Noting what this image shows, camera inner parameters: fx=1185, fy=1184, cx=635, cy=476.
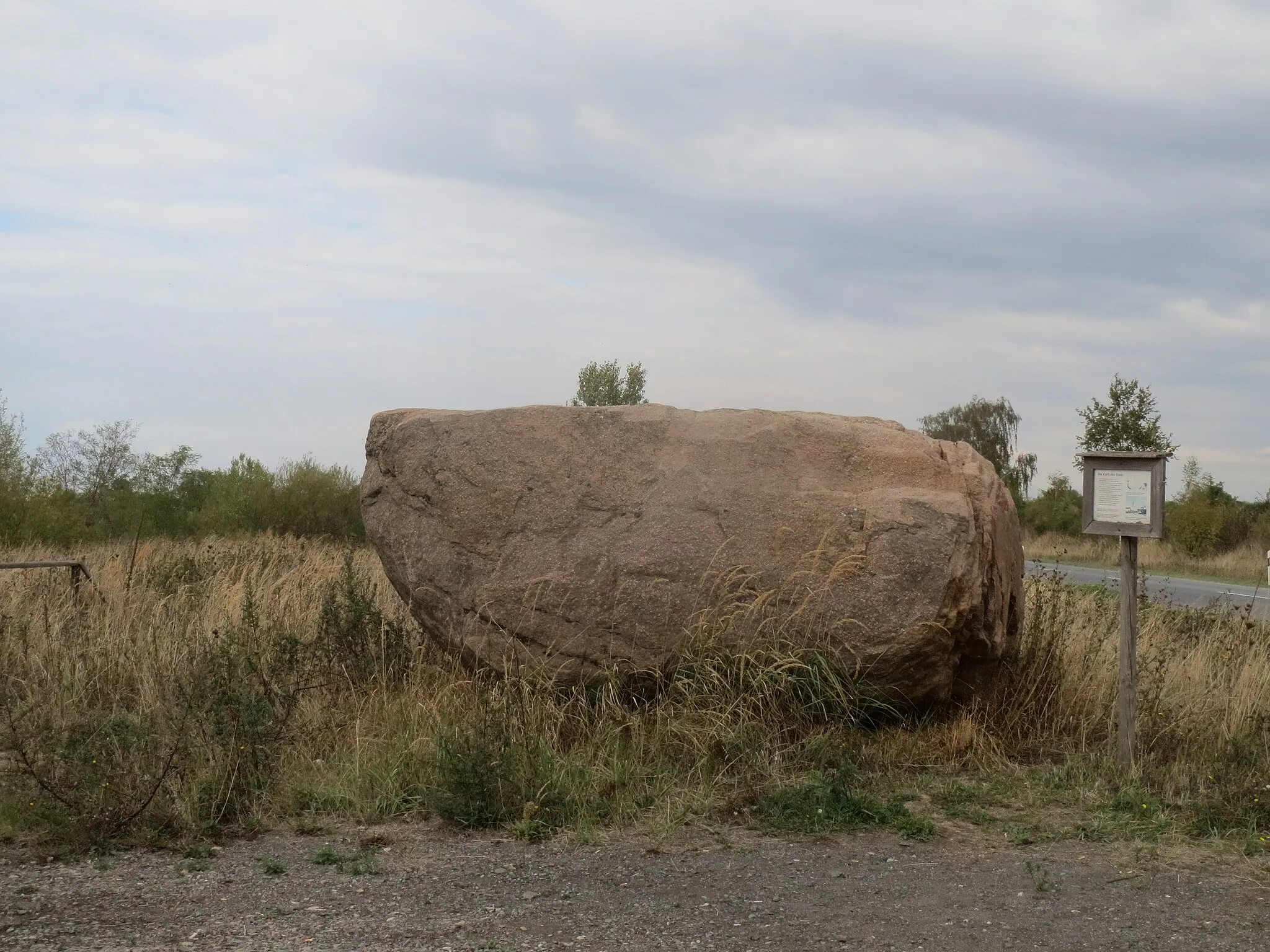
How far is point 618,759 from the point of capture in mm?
5879

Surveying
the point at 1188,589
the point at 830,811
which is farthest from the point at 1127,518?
the point at 1188,589

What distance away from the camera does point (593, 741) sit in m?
6.05

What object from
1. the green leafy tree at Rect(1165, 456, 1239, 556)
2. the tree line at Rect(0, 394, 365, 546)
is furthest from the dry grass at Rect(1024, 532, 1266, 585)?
the tree line at Rect(0, 394, 365, 546)

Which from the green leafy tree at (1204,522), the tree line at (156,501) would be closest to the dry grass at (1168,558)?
the green leafy tree at (1204,522)

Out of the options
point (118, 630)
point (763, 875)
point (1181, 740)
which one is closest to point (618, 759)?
point (763, 875)

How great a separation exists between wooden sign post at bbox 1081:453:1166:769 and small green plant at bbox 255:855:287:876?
410cm

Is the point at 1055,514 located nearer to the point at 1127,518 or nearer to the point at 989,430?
the point at 989,430

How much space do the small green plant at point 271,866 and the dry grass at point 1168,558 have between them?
19.0 m

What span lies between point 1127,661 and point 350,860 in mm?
3934

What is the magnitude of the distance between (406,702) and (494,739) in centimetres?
101

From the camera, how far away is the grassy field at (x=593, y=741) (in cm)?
538

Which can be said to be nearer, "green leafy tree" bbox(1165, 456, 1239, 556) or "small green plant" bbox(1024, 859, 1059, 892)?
"small green plant" bbox(1024, 859, 1059, 892)

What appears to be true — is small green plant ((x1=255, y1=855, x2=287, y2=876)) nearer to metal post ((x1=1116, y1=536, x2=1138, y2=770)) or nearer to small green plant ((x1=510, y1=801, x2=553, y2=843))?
small green plant ((x1=510, y1=801, x2=553, y2=843))

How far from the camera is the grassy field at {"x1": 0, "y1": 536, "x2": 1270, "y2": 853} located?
538 cm
